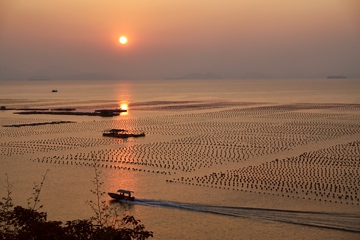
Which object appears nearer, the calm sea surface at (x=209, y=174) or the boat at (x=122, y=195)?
the calm sea surface at (x=209, y=174)

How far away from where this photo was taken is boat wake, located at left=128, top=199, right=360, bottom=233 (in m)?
24.8

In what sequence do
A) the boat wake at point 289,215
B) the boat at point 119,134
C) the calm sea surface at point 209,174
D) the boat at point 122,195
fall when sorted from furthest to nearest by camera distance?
1. the boat at point 119,134
2. the boat at point 122,195
3. the calm sea surface at point 209,174
4. the boat wake at point 289,215

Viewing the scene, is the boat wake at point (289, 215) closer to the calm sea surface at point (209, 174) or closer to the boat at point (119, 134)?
the calm sea surface at point (209, 174)

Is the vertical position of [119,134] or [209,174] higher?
[119,134]

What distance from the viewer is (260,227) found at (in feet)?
81.3

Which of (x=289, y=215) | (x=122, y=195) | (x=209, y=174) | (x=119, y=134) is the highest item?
(x=119, y=134)

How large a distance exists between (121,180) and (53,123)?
39.7 metres

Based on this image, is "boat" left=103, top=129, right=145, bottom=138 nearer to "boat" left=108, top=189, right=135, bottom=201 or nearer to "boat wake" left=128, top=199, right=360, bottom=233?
"boat" left=108, top=189, right=135, bottom=201

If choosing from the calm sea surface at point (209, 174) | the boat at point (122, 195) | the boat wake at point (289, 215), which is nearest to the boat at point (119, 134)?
the calm sea surface at point (209, 174)

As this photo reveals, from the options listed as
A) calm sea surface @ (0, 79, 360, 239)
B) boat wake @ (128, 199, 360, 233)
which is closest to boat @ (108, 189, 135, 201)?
calm sea surface @ (0, 79, 360, 239)

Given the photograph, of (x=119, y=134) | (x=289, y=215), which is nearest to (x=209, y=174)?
(x=289, y=215)

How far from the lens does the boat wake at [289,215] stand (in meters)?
24.8

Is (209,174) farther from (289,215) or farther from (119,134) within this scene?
(119,134)

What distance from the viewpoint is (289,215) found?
26.4 meters
